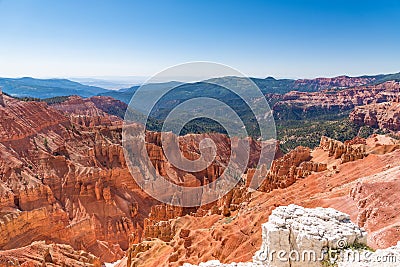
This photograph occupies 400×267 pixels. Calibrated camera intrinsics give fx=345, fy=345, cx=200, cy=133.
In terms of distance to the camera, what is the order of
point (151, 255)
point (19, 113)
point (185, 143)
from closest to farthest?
1. point (151, 255)
2. point (19, 113)
3. point (185, 143)

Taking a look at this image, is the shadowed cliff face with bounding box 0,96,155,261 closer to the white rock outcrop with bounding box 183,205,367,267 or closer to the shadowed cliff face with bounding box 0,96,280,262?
the shadowed cliff face with bounding box 0,96,280,262

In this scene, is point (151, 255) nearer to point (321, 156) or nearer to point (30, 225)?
point (30, 225)

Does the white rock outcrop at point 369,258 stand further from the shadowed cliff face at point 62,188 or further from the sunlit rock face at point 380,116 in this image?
the sunlit rock face at point 380,116

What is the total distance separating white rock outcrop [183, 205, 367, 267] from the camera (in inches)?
431

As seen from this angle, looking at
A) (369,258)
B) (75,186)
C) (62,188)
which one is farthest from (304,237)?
(62,188)

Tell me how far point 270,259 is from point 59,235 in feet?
129

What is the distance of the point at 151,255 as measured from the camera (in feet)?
107

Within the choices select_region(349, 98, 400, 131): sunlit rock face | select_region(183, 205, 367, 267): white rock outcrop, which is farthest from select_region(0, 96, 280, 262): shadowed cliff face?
select_region(349, 98, 400, 131): sunlit rock face

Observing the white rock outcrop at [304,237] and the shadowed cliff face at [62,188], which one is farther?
the shadowed cliff face at [62,188]

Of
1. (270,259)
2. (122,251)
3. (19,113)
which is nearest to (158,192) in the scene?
(122,251)

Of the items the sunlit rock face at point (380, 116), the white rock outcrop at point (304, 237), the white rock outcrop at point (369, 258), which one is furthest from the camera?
the sunlit rock face at point (380, 116)

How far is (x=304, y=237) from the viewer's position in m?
11.1

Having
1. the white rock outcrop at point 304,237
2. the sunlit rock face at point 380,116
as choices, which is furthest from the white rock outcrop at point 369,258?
the sunlit rock face at point 380,116

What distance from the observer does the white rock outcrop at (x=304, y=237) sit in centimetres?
1094
